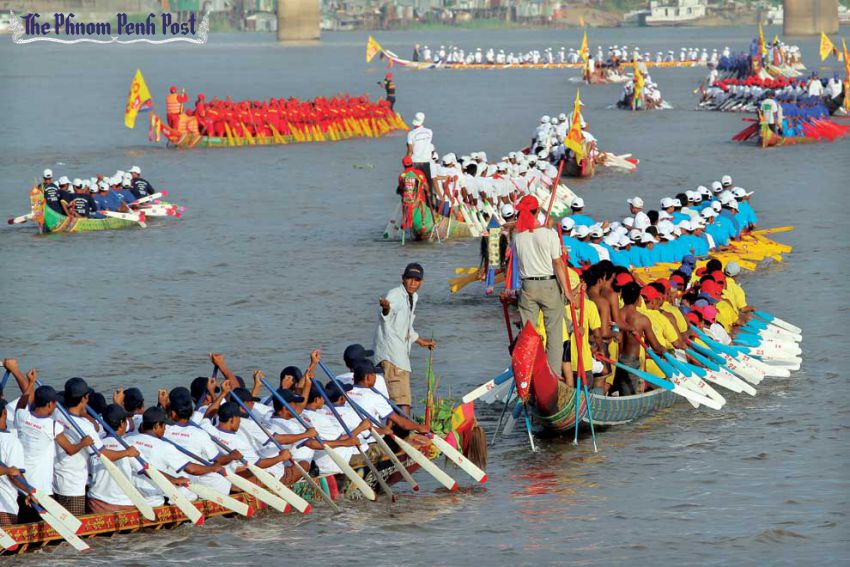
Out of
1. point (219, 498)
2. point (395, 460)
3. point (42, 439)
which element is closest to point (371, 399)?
point (395, 460)

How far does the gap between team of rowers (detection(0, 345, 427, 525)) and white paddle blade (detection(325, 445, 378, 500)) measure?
95mm

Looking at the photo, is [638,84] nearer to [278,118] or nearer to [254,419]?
[278,118]

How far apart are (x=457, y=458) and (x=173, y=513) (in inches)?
121

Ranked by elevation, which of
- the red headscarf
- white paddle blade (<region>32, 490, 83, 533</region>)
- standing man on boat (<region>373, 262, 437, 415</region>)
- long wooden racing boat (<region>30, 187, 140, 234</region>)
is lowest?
long wooden racing boat (<region>30, 187, 140, 234</region>)

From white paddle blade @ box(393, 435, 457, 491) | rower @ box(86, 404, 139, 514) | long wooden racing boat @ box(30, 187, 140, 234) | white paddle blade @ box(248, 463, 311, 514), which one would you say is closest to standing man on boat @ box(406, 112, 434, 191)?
long wooden racing boat @ box(30, 187, 140, 234)

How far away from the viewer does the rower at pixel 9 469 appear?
1350cm

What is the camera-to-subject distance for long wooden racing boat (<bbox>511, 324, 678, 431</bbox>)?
652 inches

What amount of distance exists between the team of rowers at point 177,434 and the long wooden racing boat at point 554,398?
1.40 m

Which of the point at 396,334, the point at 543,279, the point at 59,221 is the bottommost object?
the point at 59,221

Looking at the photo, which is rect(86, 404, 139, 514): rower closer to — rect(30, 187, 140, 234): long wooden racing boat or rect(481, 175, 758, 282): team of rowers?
rect(481, 175, 758, 282): team of rowers

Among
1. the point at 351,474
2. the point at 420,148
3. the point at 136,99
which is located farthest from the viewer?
the point at 136,99

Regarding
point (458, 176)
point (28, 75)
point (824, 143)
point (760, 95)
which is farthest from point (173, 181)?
point (28, 75)

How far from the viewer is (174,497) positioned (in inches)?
564

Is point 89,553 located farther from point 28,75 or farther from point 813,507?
point 28,75
